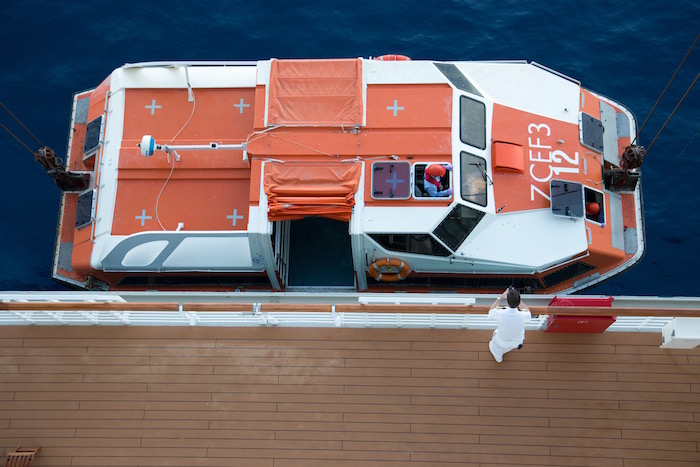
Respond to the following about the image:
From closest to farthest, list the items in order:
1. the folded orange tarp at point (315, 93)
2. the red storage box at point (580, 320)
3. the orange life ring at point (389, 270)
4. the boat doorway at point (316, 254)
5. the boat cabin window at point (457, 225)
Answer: the red storage box at point (580, 320) < the boat cabin window at point (457, 225) < the orange life ring at point (389, 270) < the folded orange tarp at point (315, 93) < the boat doorway at point (316, 254)

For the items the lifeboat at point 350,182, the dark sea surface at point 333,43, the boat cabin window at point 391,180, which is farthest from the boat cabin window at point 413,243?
the dark sea surface at point 333,43

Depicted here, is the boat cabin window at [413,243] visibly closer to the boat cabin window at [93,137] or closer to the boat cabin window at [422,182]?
the boat cabin window at [422,182]

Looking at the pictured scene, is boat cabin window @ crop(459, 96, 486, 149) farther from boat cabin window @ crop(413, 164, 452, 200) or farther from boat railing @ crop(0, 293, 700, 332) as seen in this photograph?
boat railing @ crop(0, 293, 700, 332)

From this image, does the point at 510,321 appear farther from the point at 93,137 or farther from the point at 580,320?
the point at 93,137

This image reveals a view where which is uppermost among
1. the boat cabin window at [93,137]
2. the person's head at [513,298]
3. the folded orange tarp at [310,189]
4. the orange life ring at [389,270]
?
the boat cabin window at [93,137]

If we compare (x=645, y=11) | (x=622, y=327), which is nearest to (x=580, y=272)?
(x=622, y=327)
